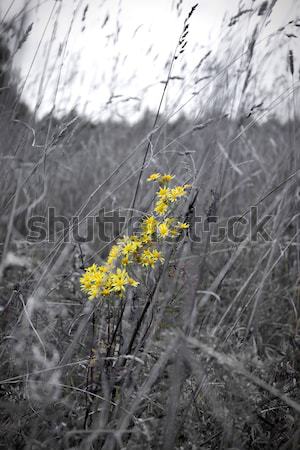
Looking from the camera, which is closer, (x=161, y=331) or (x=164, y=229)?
(x=164, y=229)

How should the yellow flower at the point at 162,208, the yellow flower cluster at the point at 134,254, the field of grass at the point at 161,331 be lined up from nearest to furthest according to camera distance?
1. the field of grass at the point at 161,331
2. the yellow flower cluster at the point at 134,254
3. the yellow flower at the point at 162,208

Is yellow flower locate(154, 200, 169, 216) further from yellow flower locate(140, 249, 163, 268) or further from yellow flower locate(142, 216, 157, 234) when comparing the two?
yellow flower locate(140, 249, 163, 268)

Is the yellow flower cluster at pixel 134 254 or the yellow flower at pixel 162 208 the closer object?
the yellow flower cluster at pixel 134 254

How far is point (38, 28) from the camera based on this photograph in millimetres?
1637

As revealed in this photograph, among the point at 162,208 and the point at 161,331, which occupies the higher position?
the point at 162,208

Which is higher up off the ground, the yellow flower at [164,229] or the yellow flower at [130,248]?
the yellow flower at [164,229]

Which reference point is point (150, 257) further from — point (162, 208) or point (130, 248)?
point (162, 208)

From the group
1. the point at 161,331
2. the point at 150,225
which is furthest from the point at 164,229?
the point at 161,331

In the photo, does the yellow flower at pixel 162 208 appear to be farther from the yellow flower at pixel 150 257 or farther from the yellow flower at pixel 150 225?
the yellow flower at pixel 150 257

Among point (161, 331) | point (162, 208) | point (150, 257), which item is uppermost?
point (162, 208)

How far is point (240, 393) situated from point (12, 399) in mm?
718
